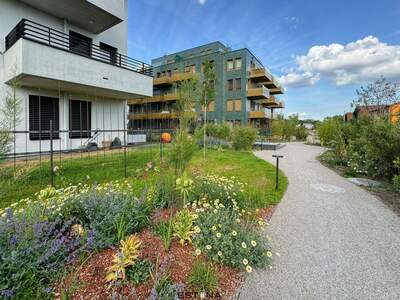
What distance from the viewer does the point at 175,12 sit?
11.7 meters

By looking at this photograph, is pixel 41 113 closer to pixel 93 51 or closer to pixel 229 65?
pixel 93 51

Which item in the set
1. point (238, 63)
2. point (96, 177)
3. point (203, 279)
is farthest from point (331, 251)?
point (238, 63)

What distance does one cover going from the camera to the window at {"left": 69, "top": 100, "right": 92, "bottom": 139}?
1095cm

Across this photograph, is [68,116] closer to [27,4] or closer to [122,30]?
[27,4]

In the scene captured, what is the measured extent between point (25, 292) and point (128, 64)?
12.1 metres

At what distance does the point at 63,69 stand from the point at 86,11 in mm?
3708

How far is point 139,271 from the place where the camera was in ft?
→ 6.75

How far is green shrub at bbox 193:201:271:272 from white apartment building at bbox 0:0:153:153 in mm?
6640

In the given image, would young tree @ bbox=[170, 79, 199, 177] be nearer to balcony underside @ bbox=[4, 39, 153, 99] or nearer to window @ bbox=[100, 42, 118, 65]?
balcony underside @ bbox=[4, 39, 153, 99]

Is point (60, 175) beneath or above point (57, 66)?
beneath

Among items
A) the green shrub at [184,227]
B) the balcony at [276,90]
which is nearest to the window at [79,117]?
the green shrub at [184,227]

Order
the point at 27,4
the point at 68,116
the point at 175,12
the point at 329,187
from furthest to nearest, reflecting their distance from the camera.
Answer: the point at 175,12 → the point at 68,116 → the point at 27,4 → the point at 329,187

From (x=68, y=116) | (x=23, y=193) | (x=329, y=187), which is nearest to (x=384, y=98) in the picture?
(x=329, y=187)

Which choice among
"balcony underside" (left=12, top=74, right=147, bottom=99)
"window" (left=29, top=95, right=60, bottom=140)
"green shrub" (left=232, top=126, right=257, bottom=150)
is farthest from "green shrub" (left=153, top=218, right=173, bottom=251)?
"green shrub" (left=232, top=126, right=257, bottom=150)
